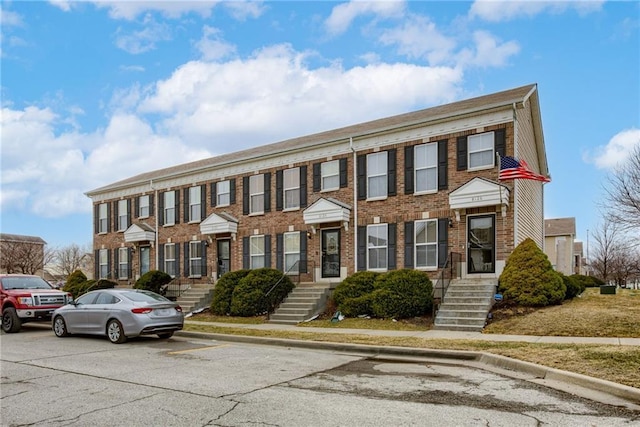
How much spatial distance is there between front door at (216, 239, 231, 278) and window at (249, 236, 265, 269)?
1.44 meters

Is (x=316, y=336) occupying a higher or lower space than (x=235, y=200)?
lower

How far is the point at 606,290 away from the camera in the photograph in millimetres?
18844

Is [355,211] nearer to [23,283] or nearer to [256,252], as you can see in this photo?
[256,252]

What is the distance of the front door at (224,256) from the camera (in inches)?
940

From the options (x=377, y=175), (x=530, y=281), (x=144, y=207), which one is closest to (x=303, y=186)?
(x=377, y=175)

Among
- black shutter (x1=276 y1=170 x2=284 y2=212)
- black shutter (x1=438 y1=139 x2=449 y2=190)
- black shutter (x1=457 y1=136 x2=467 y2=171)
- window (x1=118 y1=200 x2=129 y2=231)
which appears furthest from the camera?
window (x1=118 y1=200 x2=129 y2=231)

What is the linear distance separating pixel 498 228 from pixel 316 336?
7.17 meters

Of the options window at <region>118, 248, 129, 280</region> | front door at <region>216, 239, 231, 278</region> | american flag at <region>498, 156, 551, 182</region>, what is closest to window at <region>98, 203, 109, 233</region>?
window at <region>118, 248, 129, 280</region>

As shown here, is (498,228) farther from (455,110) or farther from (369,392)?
(369,392)

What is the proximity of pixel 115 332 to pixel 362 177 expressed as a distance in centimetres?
1042

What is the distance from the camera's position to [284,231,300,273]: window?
21.3 metres

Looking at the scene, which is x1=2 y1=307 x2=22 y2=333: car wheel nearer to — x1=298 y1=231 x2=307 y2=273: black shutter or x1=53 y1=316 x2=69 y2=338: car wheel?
x1=53 y1=316 x2=69 y2=338: car wheel

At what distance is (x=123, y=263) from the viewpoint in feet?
94.9

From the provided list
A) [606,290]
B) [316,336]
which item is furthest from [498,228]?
[316,336]
